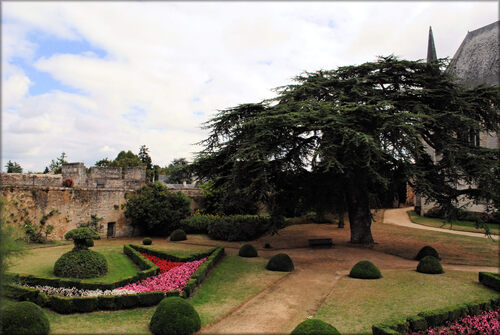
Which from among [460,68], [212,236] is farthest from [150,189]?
[460,68]

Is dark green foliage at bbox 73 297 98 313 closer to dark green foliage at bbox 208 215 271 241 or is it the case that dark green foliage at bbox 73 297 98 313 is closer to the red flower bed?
the red flower bed

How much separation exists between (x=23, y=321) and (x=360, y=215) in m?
16.7

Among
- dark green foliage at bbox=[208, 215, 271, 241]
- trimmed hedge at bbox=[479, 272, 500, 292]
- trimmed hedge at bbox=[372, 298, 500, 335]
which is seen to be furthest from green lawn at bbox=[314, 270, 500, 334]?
dark green foliage at bbox=[208, 215, 271, 241]

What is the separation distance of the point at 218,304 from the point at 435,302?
654cm

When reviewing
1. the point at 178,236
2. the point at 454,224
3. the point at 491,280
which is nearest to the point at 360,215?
the point at 491,280

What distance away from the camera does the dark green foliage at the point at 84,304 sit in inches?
363

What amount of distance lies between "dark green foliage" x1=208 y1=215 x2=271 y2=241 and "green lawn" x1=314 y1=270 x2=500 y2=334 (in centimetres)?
1148

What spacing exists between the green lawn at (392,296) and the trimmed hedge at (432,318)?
0.56 meters

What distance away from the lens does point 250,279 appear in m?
13.0

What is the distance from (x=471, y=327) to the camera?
8.93 metres

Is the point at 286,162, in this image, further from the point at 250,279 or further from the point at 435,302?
the point at 435,302

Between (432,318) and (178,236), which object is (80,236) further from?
(178,236)

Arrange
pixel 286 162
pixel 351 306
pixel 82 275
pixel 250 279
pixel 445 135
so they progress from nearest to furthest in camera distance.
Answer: pixel 351 306
pixel 82 275
pixel 250 279
pixel 445 135
pixel 286 162

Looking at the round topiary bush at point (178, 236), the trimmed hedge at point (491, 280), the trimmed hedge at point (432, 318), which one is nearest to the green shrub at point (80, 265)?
the trimmed hedge at point (432, 318)
